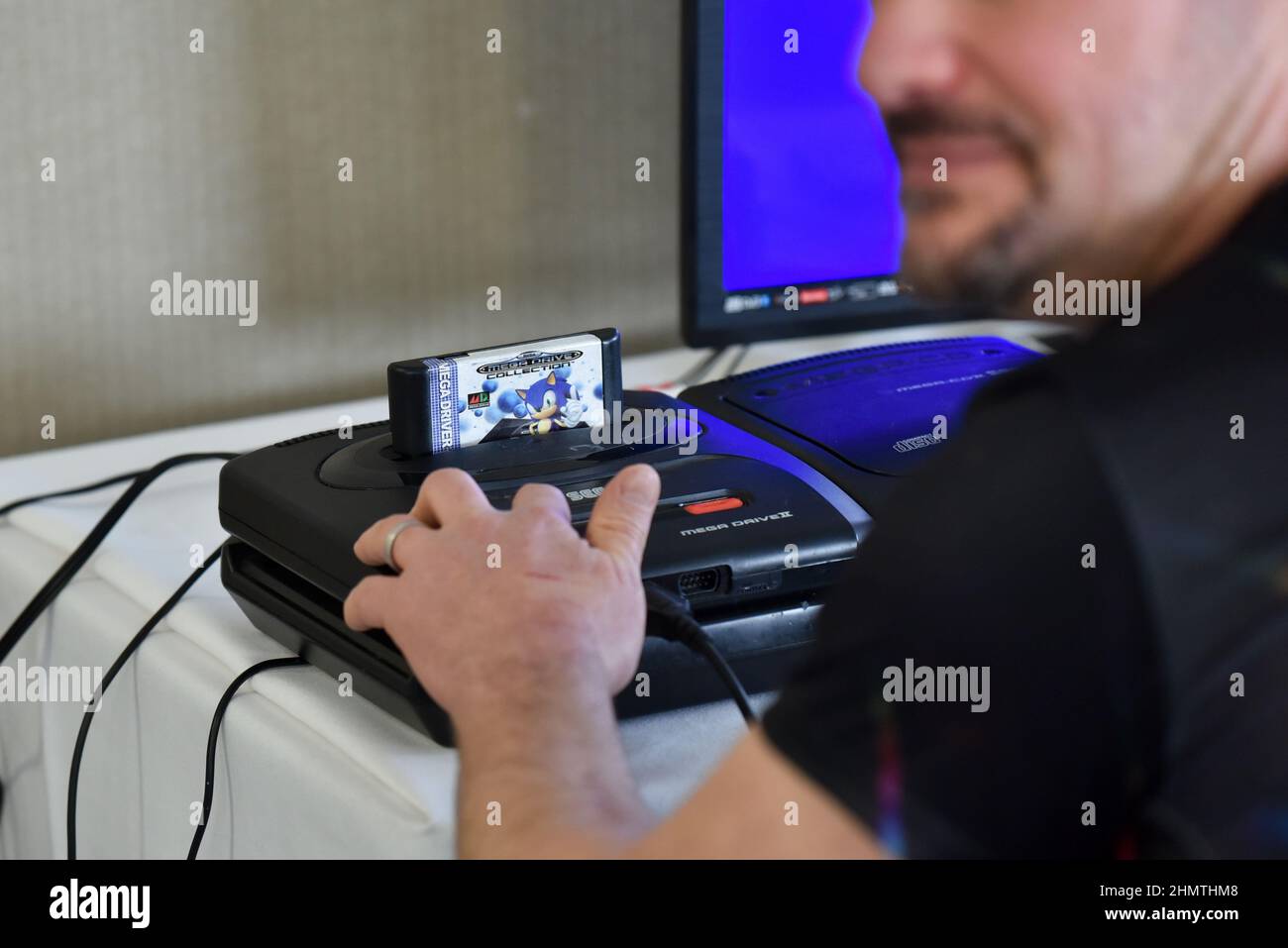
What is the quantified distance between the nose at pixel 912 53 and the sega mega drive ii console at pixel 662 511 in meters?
0.22

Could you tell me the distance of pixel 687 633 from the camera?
0.60 meters

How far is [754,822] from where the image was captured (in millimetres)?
403

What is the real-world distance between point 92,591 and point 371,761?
0.27 m

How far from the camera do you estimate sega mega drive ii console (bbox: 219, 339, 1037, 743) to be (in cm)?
63

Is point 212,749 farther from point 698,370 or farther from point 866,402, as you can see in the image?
point 698,370

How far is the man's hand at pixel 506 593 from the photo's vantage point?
55 cm

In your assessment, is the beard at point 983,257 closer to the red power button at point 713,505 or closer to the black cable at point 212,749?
the red power button at point 713,505

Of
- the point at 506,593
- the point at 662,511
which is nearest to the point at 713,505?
the point at 662,511

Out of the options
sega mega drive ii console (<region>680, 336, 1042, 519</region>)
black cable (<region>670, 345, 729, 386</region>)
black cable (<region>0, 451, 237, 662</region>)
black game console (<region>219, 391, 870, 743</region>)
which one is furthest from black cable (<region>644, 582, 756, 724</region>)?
black cable (<region>670, 345, 729, 386</region>)

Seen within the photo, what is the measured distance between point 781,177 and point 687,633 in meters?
0.43

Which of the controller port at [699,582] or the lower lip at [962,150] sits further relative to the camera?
the controller port at [699,582]

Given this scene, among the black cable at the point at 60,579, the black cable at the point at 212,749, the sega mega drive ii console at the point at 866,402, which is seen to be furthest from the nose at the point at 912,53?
the black cable at the point at 60,579
